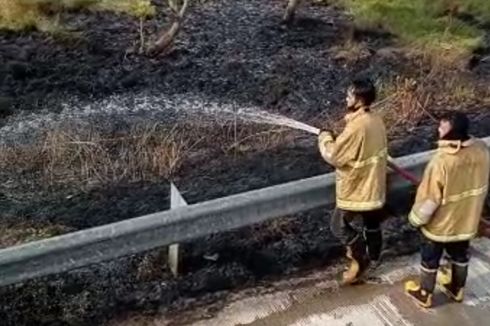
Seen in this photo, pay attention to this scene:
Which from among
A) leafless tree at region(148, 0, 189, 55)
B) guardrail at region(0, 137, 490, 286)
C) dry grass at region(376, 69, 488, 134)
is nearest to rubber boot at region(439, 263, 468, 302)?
guardrail at region(0, 137, 490, 286)

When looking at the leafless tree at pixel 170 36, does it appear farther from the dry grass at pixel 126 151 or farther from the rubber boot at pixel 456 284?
the rubber boot at pixel 456 284

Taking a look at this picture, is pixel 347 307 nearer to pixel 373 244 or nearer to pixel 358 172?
pixel 373 244

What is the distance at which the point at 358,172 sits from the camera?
4.71 m

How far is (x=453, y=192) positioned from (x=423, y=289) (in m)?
0.68

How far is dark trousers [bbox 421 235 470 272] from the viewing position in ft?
15.5

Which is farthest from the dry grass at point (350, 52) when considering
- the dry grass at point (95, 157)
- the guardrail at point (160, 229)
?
the guardrail at point (160, 229)

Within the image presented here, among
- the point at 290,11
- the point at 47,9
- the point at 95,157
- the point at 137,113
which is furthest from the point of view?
the point at 290,11

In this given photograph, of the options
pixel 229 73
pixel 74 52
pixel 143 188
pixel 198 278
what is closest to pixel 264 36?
pixel 229 73

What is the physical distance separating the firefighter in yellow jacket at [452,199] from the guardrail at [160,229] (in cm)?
70

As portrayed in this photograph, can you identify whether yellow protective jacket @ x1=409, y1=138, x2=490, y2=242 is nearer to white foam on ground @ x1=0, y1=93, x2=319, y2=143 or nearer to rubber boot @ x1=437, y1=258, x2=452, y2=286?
rubber boot @ x1=437, y1=258, x2=452, y2=286

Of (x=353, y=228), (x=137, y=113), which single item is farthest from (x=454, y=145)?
(x=137, y=113)

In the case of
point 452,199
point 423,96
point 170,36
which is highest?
point 170,36

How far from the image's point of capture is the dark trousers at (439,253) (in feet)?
15.5

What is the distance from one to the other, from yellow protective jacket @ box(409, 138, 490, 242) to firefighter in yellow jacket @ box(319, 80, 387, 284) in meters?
0.28
